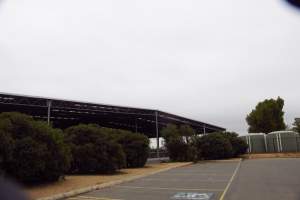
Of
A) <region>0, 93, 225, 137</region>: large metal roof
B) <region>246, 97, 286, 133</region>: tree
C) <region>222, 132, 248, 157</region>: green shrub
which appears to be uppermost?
<region>246, 97, 286, 133</region>: tree

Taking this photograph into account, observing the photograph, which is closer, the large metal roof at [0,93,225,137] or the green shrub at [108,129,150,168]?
the green shrub at [108,129,150,168]

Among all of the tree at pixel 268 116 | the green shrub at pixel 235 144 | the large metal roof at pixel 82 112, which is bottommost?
the green shrub at pixel 235 144

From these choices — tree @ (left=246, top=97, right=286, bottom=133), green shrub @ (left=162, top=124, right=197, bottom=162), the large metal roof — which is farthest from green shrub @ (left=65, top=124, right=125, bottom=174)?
tree @ (left=246, top=97, right=286, bottom=133)

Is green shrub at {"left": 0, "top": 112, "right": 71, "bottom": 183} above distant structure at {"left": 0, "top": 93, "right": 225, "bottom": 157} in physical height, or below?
below

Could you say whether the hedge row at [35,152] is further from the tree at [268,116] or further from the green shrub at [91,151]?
the tree at [268,116]

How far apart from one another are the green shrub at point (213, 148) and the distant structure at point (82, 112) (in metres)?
5.49

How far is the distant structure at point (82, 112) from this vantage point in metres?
32.8

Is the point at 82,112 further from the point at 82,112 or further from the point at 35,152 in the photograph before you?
the point at 35,152

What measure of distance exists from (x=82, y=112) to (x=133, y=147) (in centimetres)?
1424

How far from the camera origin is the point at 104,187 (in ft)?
50.9

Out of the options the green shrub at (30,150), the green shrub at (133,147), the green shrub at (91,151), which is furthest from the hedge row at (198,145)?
the green shrub at (30,150)

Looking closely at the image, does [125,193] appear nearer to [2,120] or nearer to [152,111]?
[2,120]

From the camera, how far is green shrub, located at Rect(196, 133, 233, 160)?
147ft

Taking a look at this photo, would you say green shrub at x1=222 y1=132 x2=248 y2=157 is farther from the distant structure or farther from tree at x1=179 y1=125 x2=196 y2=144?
tree at x1=179 y1=125 x2=196 y2=144
